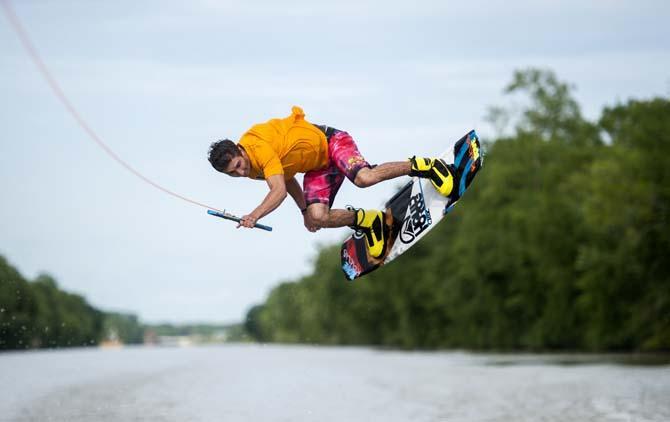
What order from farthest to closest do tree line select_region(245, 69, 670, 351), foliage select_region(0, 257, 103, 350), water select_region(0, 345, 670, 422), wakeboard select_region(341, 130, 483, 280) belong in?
1. foliage select_region(0, 257, 103, 350)
2. tree line select_region(245, 69, 670, 351)
3. water select_region(0, 345, 670, 422)
4. wakeboard select_region(341, 130, 483, 280)

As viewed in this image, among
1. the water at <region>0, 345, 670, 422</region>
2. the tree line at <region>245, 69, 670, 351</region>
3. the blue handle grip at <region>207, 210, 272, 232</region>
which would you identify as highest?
the tree line at <region>245, 69, 670, 351</region>

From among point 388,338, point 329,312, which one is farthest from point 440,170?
point 329,312

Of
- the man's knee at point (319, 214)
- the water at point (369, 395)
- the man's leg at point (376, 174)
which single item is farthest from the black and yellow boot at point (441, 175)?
the water at point (369, 395)

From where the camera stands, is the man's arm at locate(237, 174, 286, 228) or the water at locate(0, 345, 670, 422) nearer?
the man's arm at locate(237, 174, 286, 228)

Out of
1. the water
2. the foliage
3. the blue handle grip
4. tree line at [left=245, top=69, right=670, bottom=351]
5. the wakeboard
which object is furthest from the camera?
the foliage

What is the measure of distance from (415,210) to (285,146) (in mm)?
2106

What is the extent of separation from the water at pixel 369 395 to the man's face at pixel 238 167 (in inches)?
515

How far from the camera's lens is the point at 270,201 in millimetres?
8750

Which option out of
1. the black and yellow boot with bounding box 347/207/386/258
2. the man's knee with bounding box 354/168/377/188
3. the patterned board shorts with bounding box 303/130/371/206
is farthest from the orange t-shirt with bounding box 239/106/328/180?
the black and yellow boot with bounding box 347/207/386/258

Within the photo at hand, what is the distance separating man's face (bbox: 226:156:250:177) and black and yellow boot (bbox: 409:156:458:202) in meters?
2.02

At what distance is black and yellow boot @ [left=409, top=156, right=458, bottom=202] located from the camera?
10.0 meters

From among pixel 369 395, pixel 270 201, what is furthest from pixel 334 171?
pixel 369 395

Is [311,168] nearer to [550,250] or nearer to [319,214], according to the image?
[319,214]

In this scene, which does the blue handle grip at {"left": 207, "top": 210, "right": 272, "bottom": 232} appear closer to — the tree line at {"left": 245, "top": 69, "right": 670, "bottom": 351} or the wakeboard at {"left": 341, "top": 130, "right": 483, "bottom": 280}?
the wakeboard at {"left": 341, "top": 130, "right": 483, "bottom": 280}
